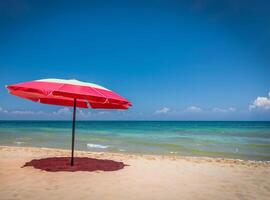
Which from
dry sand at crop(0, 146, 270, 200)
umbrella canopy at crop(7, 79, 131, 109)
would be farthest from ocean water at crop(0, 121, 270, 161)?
umbrella canopy at crop(7, 79, 131, 109)

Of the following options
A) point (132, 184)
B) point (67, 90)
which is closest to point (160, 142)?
point (132, 184)

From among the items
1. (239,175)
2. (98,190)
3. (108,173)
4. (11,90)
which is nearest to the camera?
(98,190)

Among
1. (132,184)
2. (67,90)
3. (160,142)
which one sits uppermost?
(67,90)

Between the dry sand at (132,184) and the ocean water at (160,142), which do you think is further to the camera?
the ocean water at (160,142)

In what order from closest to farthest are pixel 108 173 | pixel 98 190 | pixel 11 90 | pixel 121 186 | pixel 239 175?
pixel 98 190 → pixel 121 186 → pixel 11 90 → pixel 108 173 → pixel 239 175

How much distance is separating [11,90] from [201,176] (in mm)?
4495

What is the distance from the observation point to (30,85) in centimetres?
532

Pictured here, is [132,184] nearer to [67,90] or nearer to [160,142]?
[67,90]

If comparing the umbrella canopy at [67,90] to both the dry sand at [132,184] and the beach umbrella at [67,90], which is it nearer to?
the beach umbrella at [67,90]

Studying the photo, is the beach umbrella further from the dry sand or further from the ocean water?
the ocean water

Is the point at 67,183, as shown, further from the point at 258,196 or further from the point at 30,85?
the point at 258,196

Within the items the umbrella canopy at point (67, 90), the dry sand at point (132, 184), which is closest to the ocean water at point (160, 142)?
the dry sand at point (132, 184)

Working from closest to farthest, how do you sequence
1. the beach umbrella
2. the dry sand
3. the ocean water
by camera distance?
1. the dry sand
2. the beach umbrella
3. the ocean water

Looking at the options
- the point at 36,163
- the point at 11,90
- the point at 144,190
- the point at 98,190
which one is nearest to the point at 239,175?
the point at 144,190
